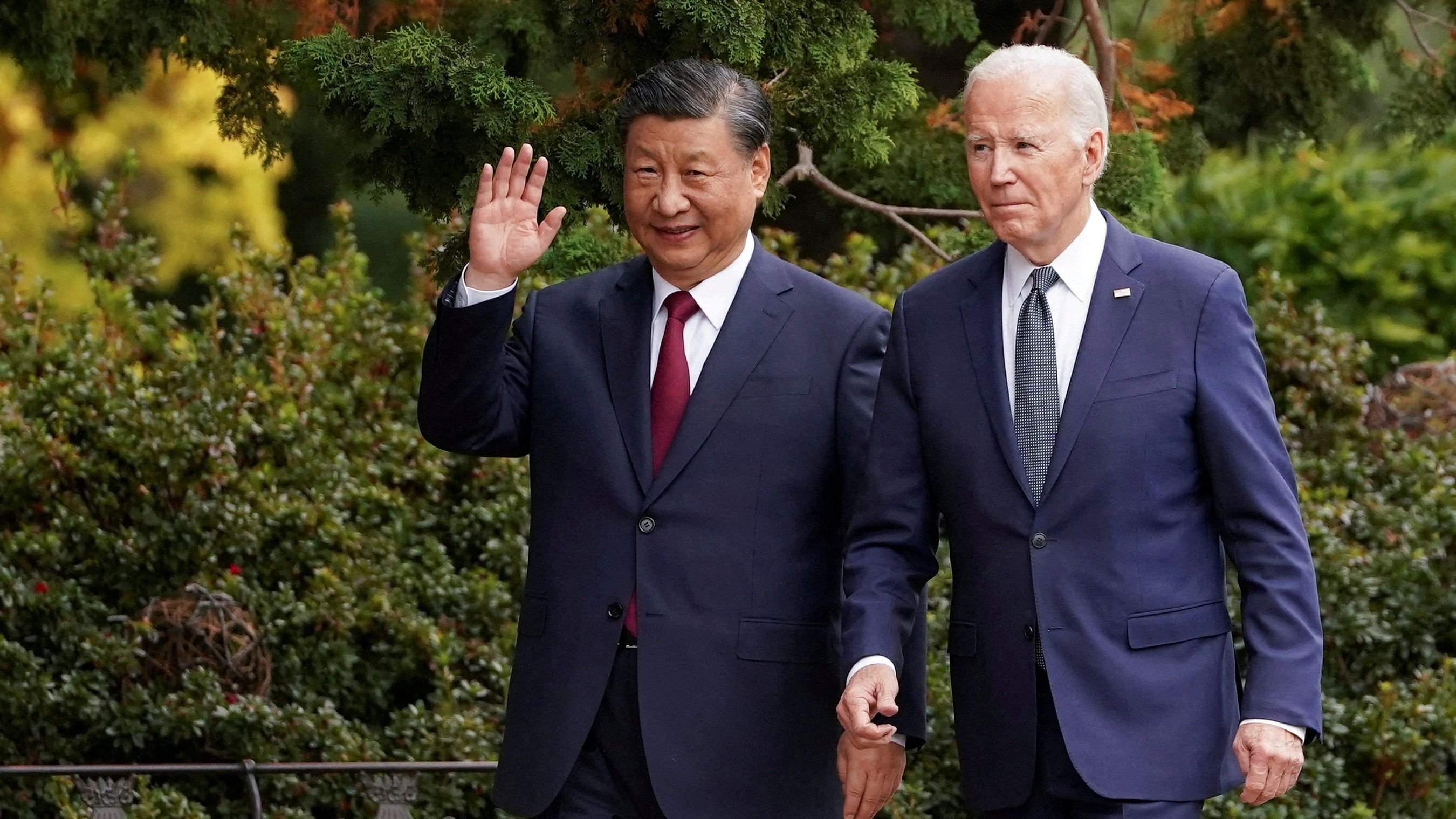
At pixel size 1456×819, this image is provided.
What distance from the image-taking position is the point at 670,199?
3016mm

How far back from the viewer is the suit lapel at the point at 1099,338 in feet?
9.13

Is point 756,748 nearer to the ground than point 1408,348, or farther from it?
nearer to the ground

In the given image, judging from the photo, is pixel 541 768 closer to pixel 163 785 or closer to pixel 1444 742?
pixel 163 785

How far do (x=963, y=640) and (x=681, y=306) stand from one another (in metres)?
0.80

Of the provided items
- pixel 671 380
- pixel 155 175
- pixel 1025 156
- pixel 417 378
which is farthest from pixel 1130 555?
pixel 155 175

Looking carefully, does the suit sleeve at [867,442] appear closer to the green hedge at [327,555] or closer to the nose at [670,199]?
the nose at [670,199]

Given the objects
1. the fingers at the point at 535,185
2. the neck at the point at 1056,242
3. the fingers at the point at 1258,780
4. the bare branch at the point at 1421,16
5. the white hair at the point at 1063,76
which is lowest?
the fingers at the point at 1258,780

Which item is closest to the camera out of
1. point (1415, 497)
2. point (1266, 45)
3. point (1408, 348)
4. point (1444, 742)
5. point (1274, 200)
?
point (1444, 742)

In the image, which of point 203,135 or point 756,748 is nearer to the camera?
point 756,748

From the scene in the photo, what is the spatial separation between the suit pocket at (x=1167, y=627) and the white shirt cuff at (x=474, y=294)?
1187 millimetres

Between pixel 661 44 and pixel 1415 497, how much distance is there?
3599mm

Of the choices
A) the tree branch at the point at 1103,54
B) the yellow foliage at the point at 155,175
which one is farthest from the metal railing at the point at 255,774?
the yellow foliage at the point at 155,175

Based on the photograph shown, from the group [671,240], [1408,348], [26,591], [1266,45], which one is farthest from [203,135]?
[671,240]

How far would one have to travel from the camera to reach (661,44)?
3.50 meters
